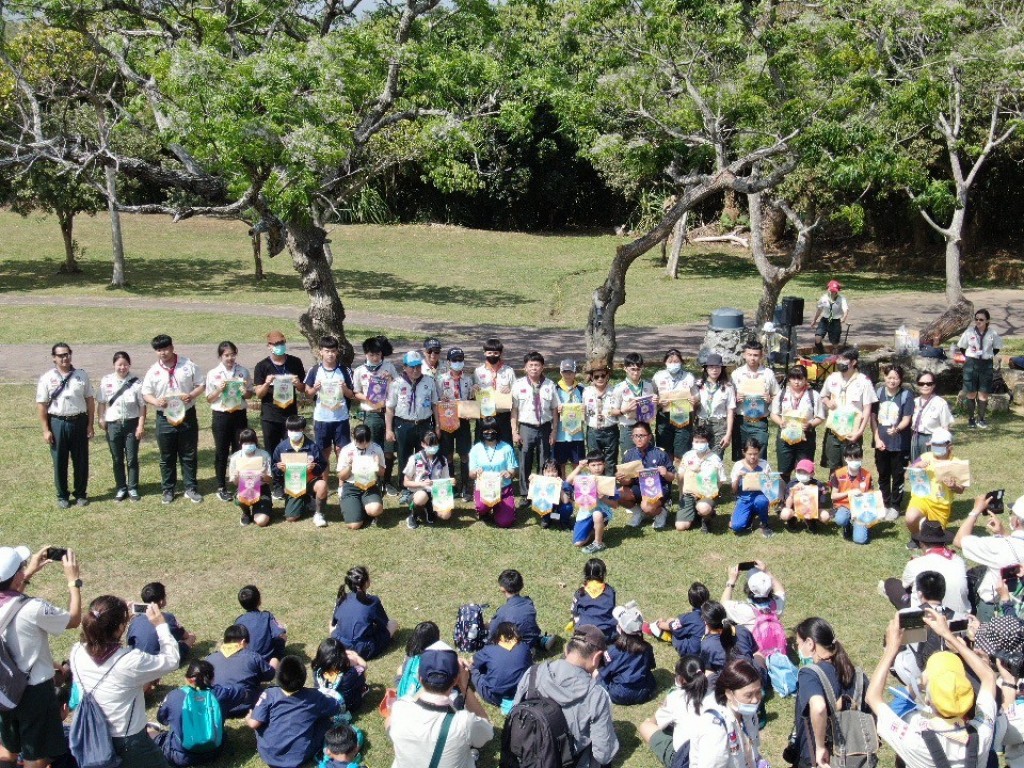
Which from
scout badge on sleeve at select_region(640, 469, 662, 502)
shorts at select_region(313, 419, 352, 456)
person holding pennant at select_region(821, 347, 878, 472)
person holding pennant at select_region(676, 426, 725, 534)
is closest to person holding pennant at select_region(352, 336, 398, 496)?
shorts at select_region(313, 419, 352, 456)

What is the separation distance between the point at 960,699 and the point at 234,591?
6.61m

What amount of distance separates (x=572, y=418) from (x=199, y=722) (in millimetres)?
5906

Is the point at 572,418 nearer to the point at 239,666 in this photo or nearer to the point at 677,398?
the point at 677,398

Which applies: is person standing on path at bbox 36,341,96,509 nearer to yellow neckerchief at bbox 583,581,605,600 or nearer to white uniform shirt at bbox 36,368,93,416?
white uniform shirt at bbox 36,368,93,416

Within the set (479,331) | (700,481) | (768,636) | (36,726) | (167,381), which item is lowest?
(768,636)

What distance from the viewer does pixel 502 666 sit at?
7.41 m

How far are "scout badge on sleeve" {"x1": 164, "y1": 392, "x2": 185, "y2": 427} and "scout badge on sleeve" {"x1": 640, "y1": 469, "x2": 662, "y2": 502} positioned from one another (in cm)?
513

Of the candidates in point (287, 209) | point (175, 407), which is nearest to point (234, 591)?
point (175, 407)

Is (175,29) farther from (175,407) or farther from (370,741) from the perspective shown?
(370,741)

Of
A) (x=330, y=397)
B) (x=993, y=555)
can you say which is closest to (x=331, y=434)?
(x=330, y=397)

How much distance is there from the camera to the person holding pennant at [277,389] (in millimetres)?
11742

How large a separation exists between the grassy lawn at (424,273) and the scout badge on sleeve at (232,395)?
13.7m

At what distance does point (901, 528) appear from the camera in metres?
10.9

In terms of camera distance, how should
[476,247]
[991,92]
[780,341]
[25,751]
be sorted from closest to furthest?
[25,751], [780,341], [991,92], [476,247]
